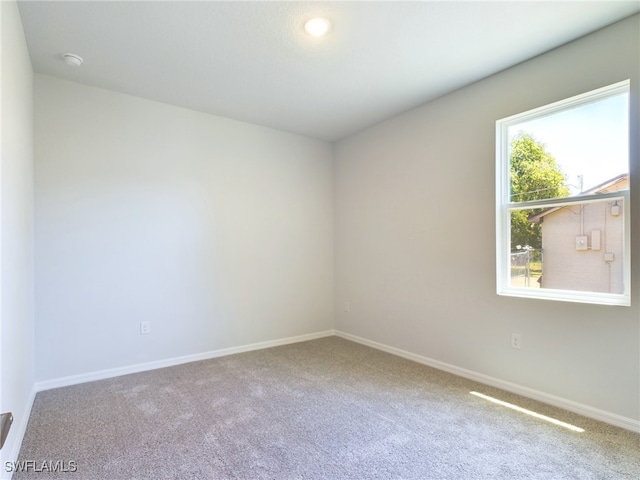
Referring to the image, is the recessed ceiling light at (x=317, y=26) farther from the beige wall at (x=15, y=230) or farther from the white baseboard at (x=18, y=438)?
the white baseboard at (x=18, y=438)

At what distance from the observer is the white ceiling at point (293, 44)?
2.08 m

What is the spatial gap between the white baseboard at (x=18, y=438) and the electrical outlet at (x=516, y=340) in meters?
3.21

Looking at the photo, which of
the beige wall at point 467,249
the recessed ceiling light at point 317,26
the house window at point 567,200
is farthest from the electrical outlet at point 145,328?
the house window at point 567,200

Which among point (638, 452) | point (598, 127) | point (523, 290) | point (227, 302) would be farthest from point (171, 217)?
point (638, 452)

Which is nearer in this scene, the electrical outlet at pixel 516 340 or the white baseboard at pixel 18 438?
the white baseboard at pixel 18 438

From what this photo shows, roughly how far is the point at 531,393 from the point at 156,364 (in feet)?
10.7

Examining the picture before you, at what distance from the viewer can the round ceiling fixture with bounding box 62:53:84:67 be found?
2531 millimetres

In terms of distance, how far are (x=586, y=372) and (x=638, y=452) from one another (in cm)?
51

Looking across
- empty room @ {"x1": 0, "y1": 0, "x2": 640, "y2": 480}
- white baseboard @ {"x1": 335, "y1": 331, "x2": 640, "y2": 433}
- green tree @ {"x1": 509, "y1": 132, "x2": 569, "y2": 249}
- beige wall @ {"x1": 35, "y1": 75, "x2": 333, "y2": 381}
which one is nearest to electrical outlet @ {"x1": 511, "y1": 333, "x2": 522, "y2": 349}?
empty room @ {"x1": 0, "y1": 0, "x2": 640, "y2": 480}

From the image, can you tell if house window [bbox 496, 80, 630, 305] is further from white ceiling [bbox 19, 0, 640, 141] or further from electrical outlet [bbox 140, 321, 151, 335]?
electrical outlet [bbox 140, 321, 151, 335]

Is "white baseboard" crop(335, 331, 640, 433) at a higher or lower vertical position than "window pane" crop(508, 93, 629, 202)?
lower

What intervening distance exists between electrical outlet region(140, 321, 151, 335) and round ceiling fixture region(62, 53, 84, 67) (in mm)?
2253

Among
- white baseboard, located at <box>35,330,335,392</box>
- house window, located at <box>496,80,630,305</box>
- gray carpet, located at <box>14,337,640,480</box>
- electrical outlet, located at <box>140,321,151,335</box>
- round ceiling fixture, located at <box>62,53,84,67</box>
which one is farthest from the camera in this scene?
electrical outlet, located at <box>140,321,151,335</box>

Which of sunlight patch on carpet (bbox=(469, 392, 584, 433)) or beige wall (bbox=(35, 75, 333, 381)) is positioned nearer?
sunlight patch on carpet (bbox=(469, 392, 584, 433))
